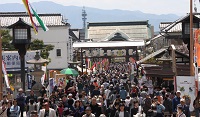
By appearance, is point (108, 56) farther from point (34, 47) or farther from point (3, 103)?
point (3, 103)

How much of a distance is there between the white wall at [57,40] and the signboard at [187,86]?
47487 millimetres

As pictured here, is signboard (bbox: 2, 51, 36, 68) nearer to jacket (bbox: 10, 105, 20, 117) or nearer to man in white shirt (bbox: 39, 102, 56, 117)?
jacket (bbox: 10, 105, 20, 117)

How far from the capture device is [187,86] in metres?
19.3

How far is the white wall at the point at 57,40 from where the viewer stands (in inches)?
2616

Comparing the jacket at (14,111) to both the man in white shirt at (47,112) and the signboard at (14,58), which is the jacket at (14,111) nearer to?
the man in white shirt at (47,112)

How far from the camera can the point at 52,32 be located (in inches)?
2623

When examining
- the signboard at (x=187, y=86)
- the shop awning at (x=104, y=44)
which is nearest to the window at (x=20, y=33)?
the signboard at (x=187, y=86)

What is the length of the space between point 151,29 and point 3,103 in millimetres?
101541

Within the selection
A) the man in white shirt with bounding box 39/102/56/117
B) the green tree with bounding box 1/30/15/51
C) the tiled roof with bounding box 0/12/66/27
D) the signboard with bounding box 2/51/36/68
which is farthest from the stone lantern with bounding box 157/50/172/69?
the tiled roof with bounding box 0/12/66/27

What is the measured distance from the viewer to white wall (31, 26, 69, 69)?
6644cm

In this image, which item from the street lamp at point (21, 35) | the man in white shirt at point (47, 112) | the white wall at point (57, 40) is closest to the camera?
the man in white shirt at point (47, 112)

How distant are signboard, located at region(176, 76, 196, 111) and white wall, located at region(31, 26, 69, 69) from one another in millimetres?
47487

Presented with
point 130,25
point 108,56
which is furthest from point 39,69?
point 130,25

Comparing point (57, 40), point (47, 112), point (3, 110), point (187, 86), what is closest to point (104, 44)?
point (57, 40)
